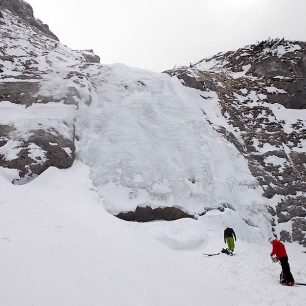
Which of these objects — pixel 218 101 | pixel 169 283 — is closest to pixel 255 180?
pixel 218 101

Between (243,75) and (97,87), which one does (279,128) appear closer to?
(243,75)

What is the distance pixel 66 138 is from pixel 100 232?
8.36 metres

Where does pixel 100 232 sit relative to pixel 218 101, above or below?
below

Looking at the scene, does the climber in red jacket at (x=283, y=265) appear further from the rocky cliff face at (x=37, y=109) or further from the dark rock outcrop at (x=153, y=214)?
the rocky cliff face at (x=37, y=109)

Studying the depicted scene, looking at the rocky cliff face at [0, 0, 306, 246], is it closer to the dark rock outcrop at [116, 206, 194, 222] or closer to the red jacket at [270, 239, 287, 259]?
the dark rock outcrop at [116, 206, 194, 222]

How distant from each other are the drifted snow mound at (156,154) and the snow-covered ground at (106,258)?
150cm

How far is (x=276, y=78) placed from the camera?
1382 inches

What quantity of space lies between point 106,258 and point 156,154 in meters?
11.5

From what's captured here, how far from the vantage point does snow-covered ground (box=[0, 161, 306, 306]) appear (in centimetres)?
917

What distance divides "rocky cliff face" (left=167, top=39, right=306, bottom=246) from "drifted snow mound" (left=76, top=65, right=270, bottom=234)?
1.69 metres

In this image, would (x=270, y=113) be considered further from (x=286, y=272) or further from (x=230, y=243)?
(x=286, y=272)

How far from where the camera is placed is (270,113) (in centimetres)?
3053

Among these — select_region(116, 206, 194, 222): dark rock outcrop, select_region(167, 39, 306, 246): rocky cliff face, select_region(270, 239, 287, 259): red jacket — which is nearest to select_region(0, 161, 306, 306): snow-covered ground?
select_region(116, 206, 194, 222): dark rock outcrop

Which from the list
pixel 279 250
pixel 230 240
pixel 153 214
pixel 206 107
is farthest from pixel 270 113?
pixel 279 250
